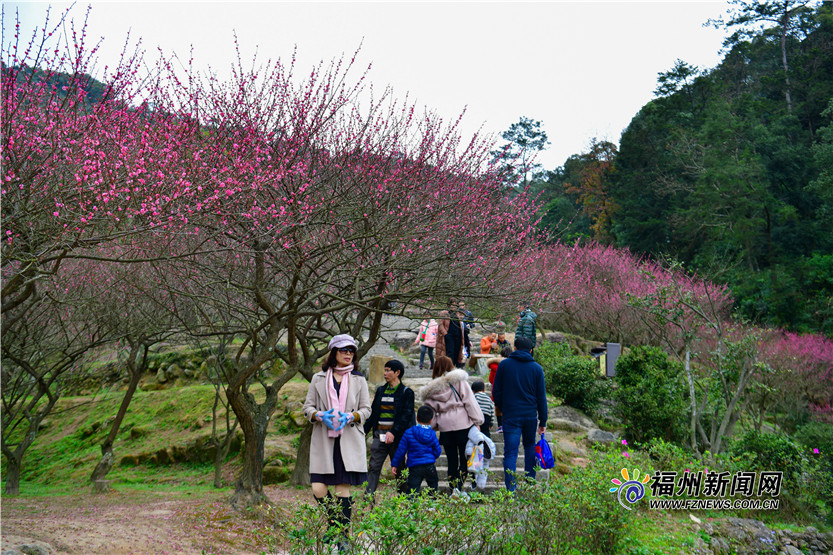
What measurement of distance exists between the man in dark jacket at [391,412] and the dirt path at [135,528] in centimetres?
135

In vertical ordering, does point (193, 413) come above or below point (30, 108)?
below

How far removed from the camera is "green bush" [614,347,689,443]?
11.4m

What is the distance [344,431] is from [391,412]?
4.37 feet

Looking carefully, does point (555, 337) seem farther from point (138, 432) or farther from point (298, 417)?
point (138, 432)

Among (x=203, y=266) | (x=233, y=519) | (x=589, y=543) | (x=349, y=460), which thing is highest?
(x=203, y=266)

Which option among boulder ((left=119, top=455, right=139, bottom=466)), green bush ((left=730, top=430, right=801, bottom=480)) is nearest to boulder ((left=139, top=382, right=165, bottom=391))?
boulder ((left=119, top=455, right=139, bottom=466))

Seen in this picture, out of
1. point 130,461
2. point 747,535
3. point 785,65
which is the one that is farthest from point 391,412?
point 785,65

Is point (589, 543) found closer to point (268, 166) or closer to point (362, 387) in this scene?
point (362, 387)

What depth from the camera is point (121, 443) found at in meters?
16.4

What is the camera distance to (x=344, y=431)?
478cm

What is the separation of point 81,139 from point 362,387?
3.36 metres

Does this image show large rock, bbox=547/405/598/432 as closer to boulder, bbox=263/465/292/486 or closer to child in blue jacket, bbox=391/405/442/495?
boulder, bbox=263/465/292/486

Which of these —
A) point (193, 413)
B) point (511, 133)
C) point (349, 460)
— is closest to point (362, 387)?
point (349, 460)

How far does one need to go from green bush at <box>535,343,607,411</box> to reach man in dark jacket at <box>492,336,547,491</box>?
22.1 ft
